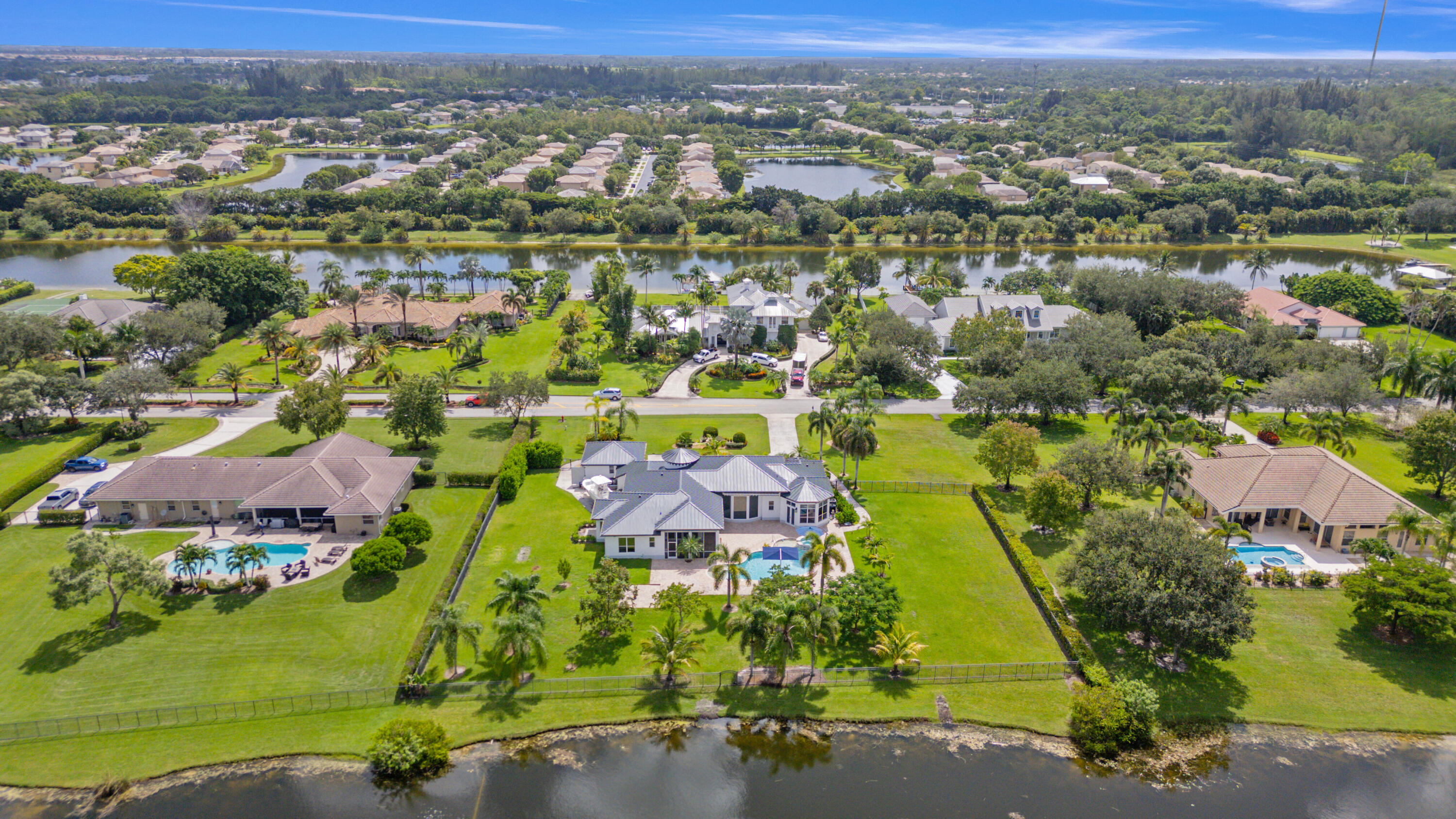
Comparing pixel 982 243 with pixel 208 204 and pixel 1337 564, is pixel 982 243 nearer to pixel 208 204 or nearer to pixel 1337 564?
pixel 1337 564

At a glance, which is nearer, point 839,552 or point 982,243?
point 839,552

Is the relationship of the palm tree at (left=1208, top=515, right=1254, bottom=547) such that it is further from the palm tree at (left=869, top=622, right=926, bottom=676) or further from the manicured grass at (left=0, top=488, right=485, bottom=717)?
the manicured grass at (left=0, top=488, right=485, bottom=717)

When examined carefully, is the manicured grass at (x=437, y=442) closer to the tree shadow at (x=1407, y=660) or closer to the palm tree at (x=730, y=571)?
the palm tree at (x=730, y=571)

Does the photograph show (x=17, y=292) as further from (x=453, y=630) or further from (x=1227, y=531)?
(x=1227, y=531)

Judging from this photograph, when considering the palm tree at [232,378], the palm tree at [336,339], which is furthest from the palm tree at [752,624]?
the palm tree at [336,339]

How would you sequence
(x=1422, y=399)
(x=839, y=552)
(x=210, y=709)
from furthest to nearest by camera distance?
(x=1422, y=399), (x=839, y=552), (x=210, y=709)

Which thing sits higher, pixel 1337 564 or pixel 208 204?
pixel 208 204

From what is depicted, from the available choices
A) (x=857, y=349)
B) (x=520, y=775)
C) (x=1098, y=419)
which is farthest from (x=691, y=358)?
(x=520, y=775)

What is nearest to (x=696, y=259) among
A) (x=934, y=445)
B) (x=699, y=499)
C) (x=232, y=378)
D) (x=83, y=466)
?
(x=934, y=445)
